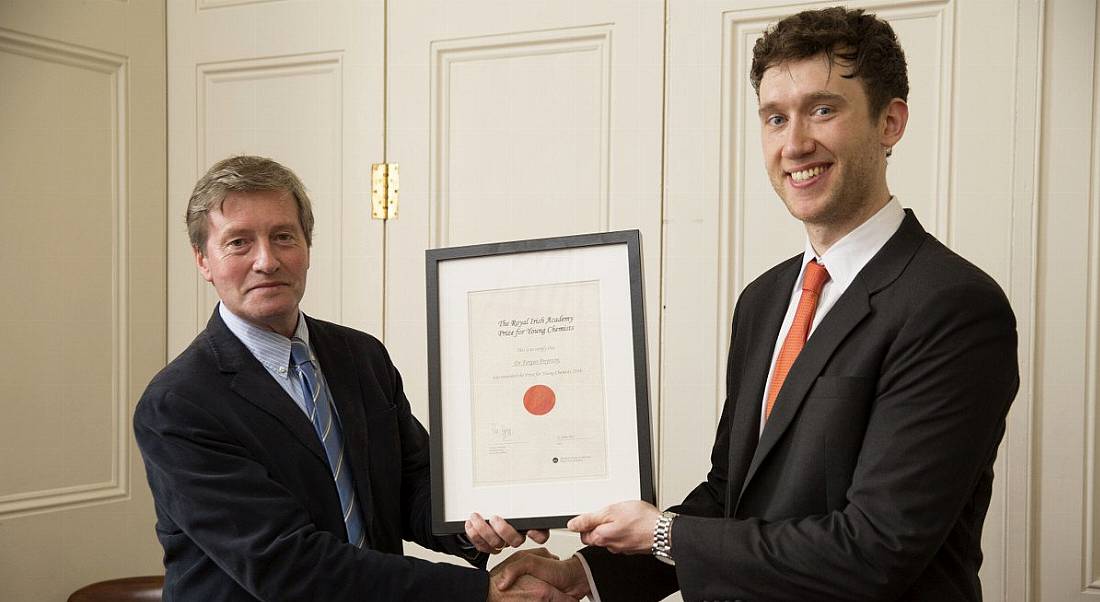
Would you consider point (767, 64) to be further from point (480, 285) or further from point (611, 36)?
point (611, 36)

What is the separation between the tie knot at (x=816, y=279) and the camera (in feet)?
6.43

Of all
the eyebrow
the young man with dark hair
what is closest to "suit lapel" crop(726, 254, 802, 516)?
the young man with dark hair

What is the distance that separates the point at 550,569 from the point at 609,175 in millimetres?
1250

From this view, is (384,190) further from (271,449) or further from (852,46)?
(852,46)

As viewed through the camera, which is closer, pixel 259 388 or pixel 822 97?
pixel 822 97

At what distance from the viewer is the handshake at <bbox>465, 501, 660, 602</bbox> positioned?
1.99 meters

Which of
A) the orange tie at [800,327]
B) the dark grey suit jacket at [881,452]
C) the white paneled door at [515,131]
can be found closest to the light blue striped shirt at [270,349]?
the dark grey suit jacket at [881,452]

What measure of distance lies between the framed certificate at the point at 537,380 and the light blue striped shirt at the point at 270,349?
0.28 m

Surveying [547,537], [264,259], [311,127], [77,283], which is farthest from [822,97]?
[77,283]

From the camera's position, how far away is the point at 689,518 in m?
1.92

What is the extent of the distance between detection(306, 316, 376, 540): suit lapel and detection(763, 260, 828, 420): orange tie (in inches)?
32.0

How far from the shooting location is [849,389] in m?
1.78

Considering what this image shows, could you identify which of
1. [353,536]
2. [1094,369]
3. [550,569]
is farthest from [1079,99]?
[353,536]

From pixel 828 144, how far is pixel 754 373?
17.4 inches
